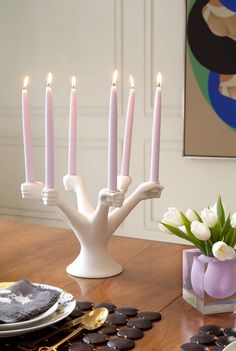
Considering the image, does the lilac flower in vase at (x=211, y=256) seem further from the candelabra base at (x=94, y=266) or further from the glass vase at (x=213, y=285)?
the candelabra base at (x=94, y=266)

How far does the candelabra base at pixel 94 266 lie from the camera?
1.22 meters

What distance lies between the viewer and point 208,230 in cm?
102

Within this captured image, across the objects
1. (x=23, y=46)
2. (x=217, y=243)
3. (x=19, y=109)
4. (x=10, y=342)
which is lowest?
(x=10, y=342)

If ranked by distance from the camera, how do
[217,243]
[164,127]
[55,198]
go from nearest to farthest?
[217,243] < [55,198] < [164,127]

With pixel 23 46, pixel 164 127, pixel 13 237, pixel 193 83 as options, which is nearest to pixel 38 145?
pixel 23 46

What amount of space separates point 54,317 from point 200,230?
0.32 meters

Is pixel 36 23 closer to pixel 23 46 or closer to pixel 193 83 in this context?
pixel 23 46

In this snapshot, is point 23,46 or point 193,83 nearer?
point 193,83

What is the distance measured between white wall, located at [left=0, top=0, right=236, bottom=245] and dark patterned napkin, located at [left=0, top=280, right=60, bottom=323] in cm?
220

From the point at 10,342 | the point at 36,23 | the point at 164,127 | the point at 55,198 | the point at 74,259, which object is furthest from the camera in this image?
the point at 36,23

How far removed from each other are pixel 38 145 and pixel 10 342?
2844 millimetres

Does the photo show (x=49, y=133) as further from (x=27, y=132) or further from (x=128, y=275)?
(x=128, y=275)

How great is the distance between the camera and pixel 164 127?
3186 millimetres

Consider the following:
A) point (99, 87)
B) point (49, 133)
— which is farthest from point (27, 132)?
point (99, 87)
